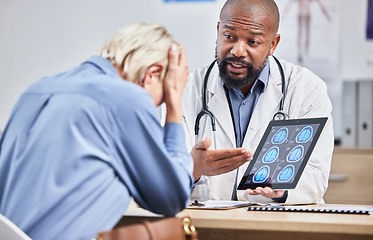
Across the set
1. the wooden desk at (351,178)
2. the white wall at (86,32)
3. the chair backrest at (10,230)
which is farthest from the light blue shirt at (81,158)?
the white wall at (86,32)

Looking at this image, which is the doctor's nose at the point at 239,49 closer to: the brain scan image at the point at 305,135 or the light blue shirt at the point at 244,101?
the light blue shirt at the point at 244,101

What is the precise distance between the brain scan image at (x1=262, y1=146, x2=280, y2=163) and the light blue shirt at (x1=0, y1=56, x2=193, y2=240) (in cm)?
58

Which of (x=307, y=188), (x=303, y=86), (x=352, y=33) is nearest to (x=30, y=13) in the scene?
(x=352, y=33)

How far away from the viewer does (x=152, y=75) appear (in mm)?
1684

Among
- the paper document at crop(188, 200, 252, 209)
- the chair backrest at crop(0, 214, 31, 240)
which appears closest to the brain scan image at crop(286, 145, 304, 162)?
the paper document at crop(188, 200, 252, 209)

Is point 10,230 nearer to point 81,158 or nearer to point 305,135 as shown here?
point 81,158

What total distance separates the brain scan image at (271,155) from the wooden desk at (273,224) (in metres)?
0.22

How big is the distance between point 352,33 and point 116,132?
327 cm

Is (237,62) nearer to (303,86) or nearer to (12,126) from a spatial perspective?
(303,86)

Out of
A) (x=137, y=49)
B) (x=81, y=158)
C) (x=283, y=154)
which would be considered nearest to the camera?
(x=81, y=158)

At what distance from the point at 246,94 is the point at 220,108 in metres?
0.16

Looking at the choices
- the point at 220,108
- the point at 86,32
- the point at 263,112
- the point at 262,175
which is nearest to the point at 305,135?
the point at 262,175

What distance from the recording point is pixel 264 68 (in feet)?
8.73

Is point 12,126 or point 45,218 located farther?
point 12,126
